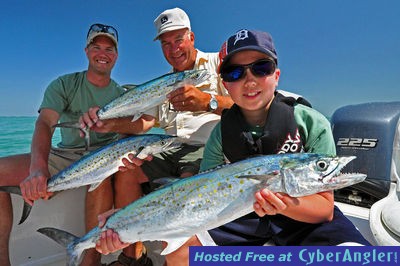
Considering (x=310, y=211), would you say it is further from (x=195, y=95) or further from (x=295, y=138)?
(x=195, y=95)

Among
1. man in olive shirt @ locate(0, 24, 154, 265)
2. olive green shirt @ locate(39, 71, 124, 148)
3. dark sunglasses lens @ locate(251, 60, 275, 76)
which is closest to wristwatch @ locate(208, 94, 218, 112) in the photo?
man in olive shirt @ locate(0, 24, 154, 265)

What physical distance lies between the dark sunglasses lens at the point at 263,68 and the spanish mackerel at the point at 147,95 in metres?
0.73

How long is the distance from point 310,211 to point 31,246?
216 cm

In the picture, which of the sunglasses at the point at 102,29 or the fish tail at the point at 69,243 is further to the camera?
the sunglasses at the point at 102,29

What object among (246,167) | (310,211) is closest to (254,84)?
(246,167)

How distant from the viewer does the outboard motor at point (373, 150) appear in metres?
2.45

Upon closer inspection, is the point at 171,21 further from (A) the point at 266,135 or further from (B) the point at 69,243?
(B) the point at 69,243

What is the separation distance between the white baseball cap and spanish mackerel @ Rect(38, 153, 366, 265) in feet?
5.85

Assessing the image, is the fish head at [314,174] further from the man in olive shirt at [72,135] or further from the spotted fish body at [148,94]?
the man in olive shirt at [72,135]

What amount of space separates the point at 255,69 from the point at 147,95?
3.33 feet

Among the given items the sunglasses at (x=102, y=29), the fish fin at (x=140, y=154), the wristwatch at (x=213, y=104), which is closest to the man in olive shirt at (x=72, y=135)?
the sunglasses at (x=102, y=29)

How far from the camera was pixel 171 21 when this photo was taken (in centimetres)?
307

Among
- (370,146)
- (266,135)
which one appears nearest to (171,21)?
(266,135)

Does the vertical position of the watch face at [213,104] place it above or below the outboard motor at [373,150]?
above
